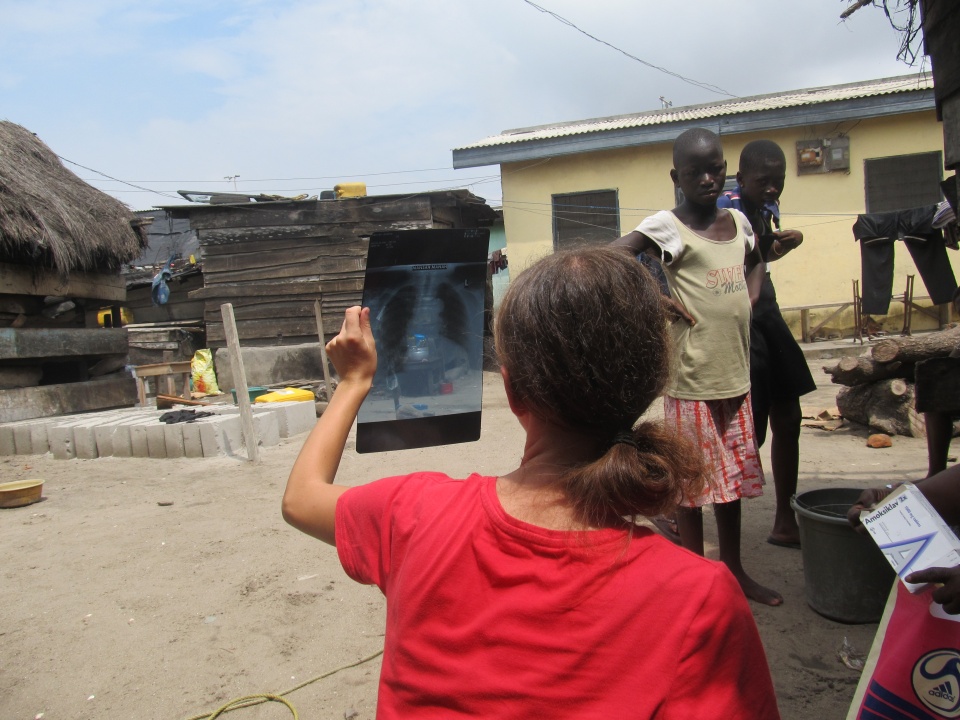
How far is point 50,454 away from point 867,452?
304 inches

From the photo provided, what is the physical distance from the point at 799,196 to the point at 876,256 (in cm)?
368

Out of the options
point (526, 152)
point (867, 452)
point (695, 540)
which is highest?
point (526, 152)

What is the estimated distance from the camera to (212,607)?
140 inches

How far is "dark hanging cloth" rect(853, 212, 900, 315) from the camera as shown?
10.2 m

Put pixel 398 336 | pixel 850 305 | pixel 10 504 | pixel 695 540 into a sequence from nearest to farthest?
pixel 398 336 → pixel 695 540 → pixel 10 504 → pixel 850 305

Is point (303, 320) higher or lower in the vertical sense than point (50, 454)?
higher

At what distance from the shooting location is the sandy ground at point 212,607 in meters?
2.74

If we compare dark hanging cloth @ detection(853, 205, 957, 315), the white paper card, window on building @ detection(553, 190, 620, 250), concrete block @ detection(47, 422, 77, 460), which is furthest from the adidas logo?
window on building @ detection(553, 190, 620, 250)

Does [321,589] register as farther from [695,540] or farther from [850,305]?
[850,305]

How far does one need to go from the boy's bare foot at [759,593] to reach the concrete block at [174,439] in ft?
18.5

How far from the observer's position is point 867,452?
5.68 meters

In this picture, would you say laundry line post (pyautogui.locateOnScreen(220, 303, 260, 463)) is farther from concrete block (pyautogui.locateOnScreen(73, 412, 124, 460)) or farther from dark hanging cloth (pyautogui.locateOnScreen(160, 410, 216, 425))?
concrete block (pyautogui.locateOnScreen(73, 412, 124, 460))

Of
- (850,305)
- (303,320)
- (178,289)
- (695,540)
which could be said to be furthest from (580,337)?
(178,289)

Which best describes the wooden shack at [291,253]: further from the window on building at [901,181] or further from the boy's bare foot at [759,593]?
the boy's bare foot at [759,593]
